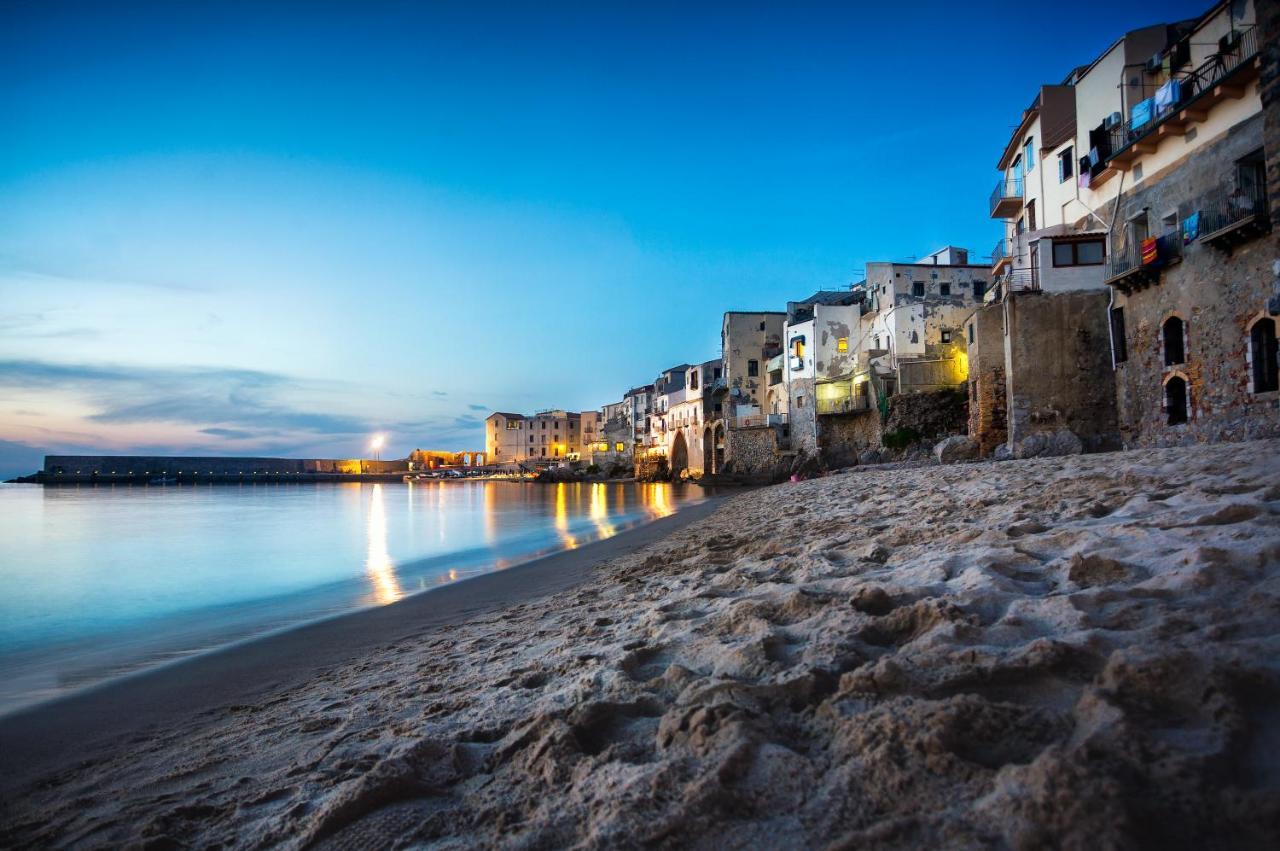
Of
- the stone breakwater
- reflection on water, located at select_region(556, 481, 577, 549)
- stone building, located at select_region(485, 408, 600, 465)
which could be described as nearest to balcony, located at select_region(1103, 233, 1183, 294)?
the stone breakwater

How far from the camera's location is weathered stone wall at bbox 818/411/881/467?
4594 centimetres

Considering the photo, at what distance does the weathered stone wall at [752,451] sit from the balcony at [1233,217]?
116 ft

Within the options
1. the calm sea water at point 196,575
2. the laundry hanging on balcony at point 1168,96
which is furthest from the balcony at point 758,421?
the laundry hanging on balcony at point 1168,96

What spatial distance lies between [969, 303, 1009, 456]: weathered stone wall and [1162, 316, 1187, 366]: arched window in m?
6.77

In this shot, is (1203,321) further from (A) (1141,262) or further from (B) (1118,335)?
(B) (1118,335)

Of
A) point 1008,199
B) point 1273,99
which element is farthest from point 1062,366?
point 1273,99

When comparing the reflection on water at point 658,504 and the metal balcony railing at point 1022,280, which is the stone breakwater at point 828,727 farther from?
the metal balcony railing at point 1022,280

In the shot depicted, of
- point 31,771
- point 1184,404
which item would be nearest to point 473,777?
point 31,771

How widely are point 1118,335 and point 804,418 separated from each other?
96.7 feet

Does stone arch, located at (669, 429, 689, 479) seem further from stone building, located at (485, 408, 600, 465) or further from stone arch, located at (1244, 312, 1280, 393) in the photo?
stone arch, located at (1244, 312, 1280, 393)

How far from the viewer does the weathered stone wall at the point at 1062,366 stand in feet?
75.3

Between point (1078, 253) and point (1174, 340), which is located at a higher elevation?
point (1078, 253)

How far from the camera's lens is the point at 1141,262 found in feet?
65.0

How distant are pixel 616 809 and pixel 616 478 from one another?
265 ft
